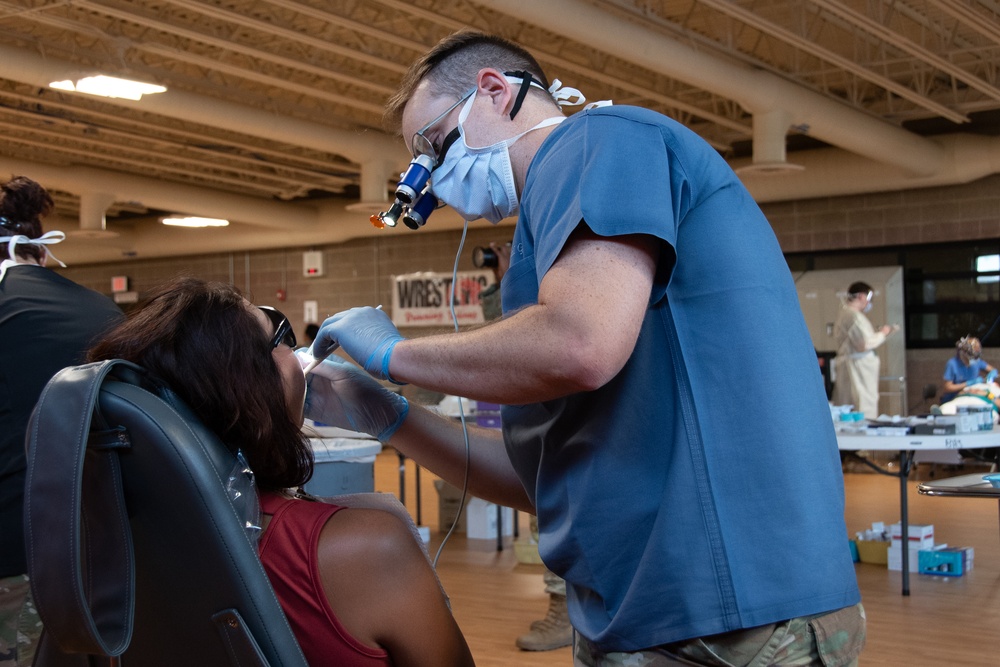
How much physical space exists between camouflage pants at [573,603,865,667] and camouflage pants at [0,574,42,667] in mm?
1456

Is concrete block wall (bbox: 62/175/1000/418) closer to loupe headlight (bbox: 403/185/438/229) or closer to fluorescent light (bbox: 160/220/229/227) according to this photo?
fluorescent light (bbox: 160/220/229/227)

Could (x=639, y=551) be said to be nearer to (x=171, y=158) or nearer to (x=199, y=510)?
(x=199, y=510)

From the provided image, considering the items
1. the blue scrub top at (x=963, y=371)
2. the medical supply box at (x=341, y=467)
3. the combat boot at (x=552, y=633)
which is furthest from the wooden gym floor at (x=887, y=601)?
the blue scrub top at (x=963, y=371)

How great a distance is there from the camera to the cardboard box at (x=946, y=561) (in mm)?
5348

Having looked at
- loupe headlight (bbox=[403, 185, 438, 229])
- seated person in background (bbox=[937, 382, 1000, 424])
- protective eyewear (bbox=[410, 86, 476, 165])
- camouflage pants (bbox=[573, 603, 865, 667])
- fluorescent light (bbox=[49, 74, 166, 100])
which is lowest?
seated person in background (bbox=[937, 382, 1000, 424])

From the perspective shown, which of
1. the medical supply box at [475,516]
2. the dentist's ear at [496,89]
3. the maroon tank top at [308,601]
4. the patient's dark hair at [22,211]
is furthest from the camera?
the medical supply box at [475,516]

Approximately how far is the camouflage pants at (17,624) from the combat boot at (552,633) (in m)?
2.37

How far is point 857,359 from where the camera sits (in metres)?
8.69

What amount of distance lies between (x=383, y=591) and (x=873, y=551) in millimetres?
5154

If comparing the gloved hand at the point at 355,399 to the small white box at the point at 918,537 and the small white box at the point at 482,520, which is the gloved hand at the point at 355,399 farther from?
the small white box at the point at 482,520

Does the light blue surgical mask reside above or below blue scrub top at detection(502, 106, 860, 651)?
above

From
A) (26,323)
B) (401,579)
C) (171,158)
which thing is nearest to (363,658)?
(401,579)

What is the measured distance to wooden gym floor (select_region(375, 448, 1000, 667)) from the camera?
13.2 feet

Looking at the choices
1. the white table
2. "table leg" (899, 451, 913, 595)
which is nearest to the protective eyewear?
the white table
